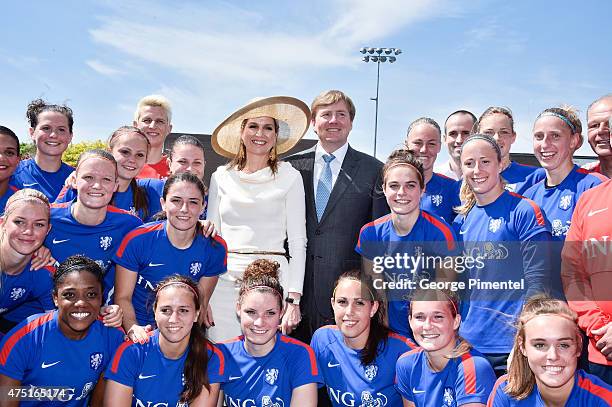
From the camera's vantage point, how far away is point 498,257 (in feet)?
16.0

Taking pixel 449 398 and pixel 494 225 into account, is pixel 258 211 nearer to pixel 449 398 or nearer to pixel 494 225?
pixel 494 225

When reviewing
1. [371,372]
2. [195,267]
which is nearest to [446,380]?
[371,372]

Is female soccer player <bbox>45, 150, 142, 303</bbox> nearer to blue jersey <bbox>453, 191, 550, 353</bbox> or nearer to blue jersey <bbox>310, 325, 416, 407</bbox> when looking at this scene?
blue jersey <bbox>310, 325, 416, 407</bbox>

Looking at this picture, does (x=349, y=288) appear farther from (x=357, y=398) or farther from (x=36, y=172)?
(x=36, y=172)

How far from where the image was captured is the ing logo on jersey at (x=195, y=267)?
5.43 meters

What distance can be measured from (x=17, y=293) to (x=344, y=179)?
3.09m

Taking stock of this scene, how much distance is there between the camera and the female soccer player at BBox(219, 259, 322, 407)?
16.5 feet

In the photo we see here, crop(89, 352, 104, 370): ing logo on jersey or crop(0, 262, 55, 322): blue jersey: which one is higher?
crop(0, 262, 55, 322): blue jersey

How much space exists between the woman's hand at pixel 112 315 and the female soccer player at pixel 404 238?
219 cm

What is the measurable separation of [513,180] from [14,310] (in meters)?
4.93

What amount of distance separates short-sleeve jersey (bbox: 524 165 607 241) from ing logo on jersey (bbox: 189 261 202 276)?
311 centimetres

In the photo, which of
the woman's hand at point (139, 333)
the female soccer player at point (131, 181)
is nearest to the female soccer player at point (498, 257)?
the woman's hand at point (139, 333)

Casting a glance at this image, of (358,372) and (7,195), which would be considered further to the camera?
(7,195)

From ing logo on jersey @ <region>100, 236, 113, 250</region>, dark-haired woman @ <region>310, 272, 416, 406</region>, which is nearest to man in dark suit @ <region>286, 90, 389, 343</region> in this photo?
dark-haired woman @ <region>310, 272, 416, 406</region>
